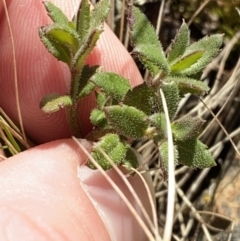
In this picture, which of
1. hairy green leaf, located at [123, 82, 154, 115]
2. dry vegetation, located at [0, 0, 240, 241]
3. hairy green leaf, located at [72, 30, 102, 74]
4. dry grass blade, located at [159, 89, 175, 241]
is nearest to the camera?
dry grass blade, located at [159, 89, 175, 241]

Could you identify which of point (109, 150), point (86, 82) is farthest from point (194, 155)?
point (86, 82)

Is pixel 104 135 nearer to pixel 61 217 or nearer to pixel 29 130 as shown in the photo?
pixel 61 217

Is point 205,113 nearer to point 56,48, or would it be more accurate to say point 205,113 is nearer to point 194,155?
point 194,155

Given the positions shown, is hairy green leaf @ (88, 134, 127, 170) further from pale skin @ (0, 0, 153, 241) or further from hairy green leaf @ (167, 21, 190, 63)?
hairy green leaf @ (167, 21, 190, 63)

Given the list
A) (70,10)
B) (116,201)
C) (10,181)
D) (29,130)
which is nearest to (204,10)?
(70,10)

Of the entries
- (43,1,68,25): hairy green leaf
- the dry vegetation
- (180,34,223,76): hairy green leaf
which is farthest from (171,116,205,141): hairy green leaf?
the dry vegetation

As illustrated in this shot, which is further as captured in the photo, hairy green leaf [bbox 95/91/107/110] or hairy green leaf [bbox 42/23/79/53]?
hairy green leaf [bbox 95/91/107/110]
